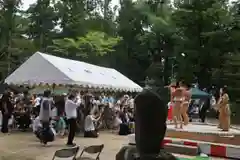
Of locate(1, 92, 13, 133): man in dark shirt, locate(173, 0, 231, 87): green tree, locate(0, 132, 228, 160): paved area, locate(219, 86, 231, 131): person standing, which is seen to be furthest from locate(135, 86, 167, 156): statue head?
locate(173, 0, 231, 87): green tree

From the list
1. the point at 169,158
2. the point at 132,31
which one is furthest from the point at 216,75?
the point at 169,158

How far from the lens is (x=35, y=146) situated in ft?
39.9

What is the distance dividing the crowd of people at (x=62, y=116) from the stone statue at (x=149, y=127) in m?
9.02

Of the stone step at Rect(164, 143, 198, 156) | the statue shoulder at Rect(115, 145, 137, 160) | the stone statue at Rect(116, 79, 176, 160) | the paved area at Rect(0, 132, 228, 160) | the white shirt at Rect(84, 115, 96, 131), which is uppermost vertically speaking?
the stone statue at Rect(116, 79, 176, 160)

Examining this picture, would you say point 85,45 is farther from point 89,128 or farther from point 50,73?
point 89,128

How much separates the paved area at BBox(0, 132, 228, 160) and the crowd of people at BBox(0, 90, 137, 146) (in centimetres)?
41

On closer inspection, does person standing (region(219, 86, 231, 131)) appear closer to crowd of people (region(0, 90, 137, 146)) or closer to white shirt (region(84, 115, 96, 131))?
crowd of people (region(0, 90, 137, 146))

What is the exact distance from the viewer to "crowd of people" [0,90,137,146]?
485 inches

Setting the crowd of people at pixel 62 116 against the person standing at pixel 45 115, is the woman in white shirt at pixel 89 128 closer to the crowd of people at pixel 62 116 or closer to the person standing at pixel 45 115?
the crowd of people at pixel 62 116

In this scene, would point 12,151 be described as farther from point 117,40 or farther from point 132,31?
point 132,31

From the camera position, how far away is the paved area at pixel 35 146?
1050cm

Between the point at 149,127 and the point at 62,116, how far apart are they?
12.5 meters

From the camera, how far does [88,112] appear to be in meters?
15.9

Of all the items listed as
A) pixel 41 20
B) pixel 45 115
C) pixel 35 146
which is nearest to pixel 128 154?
pixel 45 115
